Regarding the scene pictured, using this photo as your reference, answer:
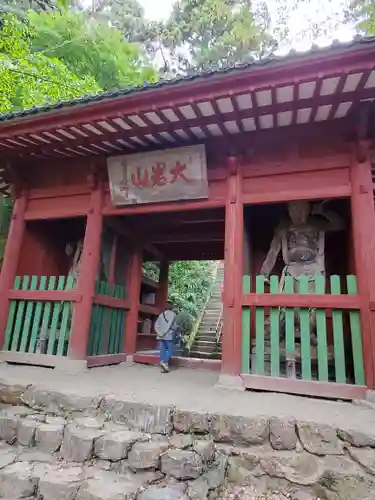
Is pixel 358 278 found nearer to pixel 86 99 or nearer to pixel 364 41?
pixel 364 41

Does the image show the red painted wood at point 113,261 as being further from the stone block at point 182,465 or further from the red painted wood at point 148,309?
the stone block at point 182,465

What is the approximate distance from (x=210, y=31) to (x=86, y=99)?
15838 millimetres

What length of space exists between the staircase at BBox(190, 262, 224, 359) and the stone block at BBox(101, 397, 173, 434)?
690 cm

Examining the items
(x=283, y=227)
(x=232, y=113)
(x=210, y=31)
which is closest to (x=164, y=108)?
(x=232, y=113)

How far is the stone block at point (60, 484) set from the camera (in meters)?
2.38

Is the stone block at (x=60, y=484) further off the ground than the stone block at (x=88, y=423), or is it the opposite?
the stone block at (x=88, y=423)

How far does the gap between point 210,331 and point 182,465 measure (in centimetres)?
960

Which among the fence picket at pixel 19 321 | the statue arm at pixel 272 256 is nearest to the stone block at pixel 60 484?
the fence picket at pixel 19 321

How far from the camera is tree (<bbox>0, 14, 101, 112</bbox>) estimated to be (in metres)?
7.11

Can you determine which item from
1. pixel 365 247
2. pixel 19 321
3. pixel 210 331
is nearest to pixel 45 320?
pixel 19 321

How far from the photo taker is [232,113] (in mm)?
3938

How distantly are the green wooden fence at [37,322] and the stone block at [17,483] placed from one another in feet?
7.76

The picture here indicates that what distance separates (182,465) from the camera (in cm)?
251

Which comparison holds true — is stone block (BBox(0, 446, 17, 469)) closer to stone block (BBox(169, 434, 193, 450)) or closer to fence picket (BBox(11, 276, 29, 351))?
stone block (BBox(169, 434, 193, 450))
